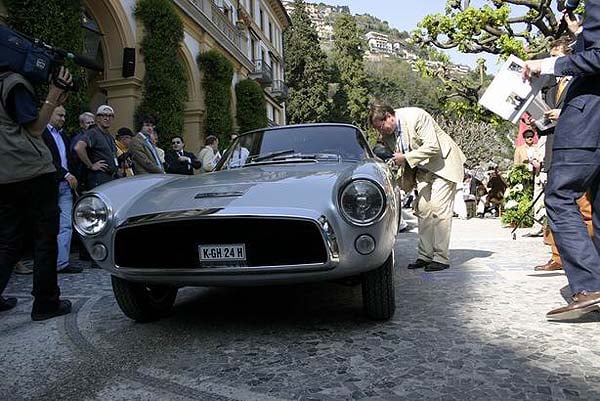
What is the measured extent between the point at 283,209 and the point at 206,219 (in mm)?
380

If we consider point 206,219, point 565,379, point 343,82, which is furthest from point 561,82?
point 343,82

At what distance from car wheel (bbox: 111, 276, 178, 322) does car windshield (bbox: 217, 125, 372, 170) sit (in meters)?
1.14

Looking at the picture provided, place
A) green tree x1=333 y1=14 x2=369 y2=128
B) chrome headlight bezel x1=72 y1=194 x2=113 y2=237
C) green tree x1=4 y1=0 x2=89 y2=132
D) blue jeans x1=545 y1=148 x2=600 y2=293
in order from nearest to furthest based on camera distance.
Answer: blue jeans x1=545 y1=148 x2=600 y2=293
chrome headlight bezel x1=72 y1=194 x2=113 y2=237
green tree x1=4 y1=0 x2=89 y2=132
green tree x1=333 y1=14 x2=369 y2=128

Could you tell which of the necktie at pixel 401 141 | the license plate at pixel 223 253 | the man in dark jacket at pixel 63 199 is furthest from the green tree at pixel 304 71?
the license plate at pixel 223 253

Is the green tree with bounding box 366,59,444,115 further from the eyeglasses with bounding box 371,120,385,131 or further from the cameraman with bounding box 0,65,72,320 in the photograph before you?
the cameraman with bounding box 0,65,72,320

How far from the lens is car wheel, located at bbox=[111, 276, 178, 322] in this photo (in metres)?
2.91

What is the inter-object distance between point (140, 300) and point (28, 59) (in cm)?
156

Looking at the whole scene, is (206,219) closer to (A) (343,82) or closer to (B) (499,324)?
(B) (499,324)

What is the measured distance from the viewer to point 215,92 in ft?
56.5

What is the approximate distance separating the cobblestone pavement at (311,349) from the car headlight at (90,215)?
0.63 metres

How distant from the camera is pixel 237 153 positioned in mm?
3961

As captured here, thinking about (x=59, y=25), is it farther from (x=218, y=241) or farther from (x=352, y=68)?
(x=352, y=68)

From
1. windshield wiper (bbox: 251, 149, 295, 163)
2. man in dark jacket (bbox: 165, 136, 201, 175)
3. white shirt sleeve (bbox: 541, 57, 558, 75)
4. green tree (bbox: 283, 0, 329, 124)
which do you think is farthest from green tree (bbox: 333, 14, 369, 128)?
white shirt sleeve (bbox: 541, 57, 558, 75)

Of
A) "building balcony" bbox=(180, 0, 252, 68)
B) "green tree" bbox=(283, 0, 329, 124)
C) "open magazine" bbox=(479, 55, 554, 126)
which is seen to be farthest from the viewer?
"green tree" bbox=(283, 0, 329, 124)
